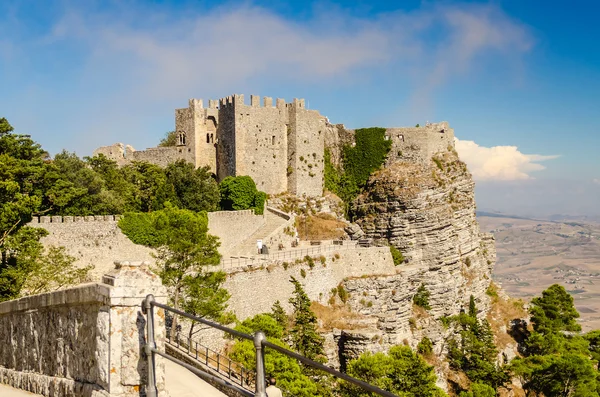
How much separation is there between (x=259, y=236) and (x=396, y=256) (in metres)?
11.0

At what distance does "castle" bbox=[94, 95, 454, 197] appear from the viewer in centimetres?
4516

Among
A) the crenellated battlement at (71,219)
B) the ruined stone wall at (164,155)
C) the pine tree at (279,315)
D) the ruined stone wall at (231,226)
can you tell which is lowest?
the pine tree at (279,315)

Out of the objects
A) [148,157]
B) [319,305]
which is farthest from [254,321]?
[148,157]

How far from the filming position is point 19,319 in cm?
1270

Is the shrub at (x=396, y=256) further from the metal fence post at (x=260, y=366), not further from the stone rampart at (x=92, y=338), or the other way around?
the metal fence post at (x=260, y=366)

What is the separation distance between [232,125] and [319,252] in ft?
42.7

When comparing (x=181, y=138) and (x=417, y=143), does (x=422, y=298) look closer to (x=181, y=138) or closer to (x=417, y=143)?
(x=417, y=143)

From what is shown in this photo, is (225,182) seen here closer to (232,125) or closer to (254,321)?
(232,125)

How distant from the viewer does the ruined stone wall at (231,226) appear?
3906 centimetres

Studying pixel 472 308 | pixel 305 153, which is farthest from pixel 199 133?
pixel 472 308

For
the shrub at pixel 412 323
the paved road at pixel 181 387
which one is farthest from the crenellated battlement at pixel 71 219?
the shrub at pixel 412 323

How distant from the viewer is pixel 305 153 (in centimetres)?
4859

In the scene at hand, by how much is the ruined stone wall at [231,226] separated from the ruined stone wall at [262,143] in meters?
4.27

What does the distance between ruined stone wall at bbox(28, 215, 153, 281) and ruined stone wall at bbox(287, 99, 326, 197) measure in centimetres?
1726
